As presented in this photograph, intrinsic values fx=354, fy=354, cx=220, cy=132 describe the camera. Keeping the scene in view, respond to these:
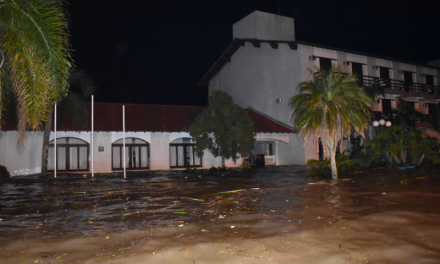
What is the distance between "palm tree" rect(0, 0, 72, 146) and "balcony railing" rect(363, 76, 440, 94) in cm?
2782

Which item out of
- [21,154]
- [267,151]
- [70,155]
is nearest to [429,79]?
[267,151]

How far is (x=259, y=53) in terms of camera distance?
3084cm

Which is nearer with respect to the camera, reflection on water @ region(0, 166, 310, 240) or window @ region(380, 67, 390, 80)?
reflection on water @ region(0, 166, 310, 240)

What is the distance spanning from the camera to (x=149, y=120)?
86.7 ft

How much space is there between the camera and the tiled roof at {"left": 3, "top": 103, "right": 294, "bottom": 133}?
24.3 m

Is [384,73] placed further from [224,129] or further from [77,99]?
[77,99]

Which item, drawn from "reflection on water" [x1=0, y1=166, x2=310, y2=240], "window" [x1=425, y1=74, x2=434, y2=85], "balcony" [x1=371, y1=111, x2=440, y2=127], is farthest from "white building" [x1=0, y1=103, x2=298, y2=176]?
"window" [x1=425, y1=74, x2=434, y2=85]

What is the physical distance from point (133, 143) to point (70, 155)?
185 inches

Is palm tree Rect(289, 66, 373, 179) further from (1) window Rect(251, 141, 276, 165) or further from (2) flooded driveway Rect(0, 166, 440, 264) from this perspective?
(1) window Rect(251, 141, 276, 165)

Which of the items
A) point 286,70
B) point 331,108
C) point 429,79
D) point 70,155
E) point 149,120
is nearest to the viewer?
point 331,108

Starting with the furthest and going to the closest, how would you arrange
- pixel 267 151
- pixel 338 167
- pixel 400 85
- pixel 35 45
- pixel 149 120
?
pixel 400 85 < pixel 267 151 < pixel 149 120 < pixel 338 167 < pixel 35 45

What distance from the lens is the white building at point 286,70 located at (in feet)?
92.6

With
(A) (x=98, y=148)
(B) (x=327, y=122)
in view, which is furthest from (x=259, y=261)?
(A) (x=98, y=148)

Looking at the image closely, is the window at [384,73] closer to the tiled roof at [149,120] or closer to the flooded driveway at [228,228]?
the tiled roof at [149,120]
